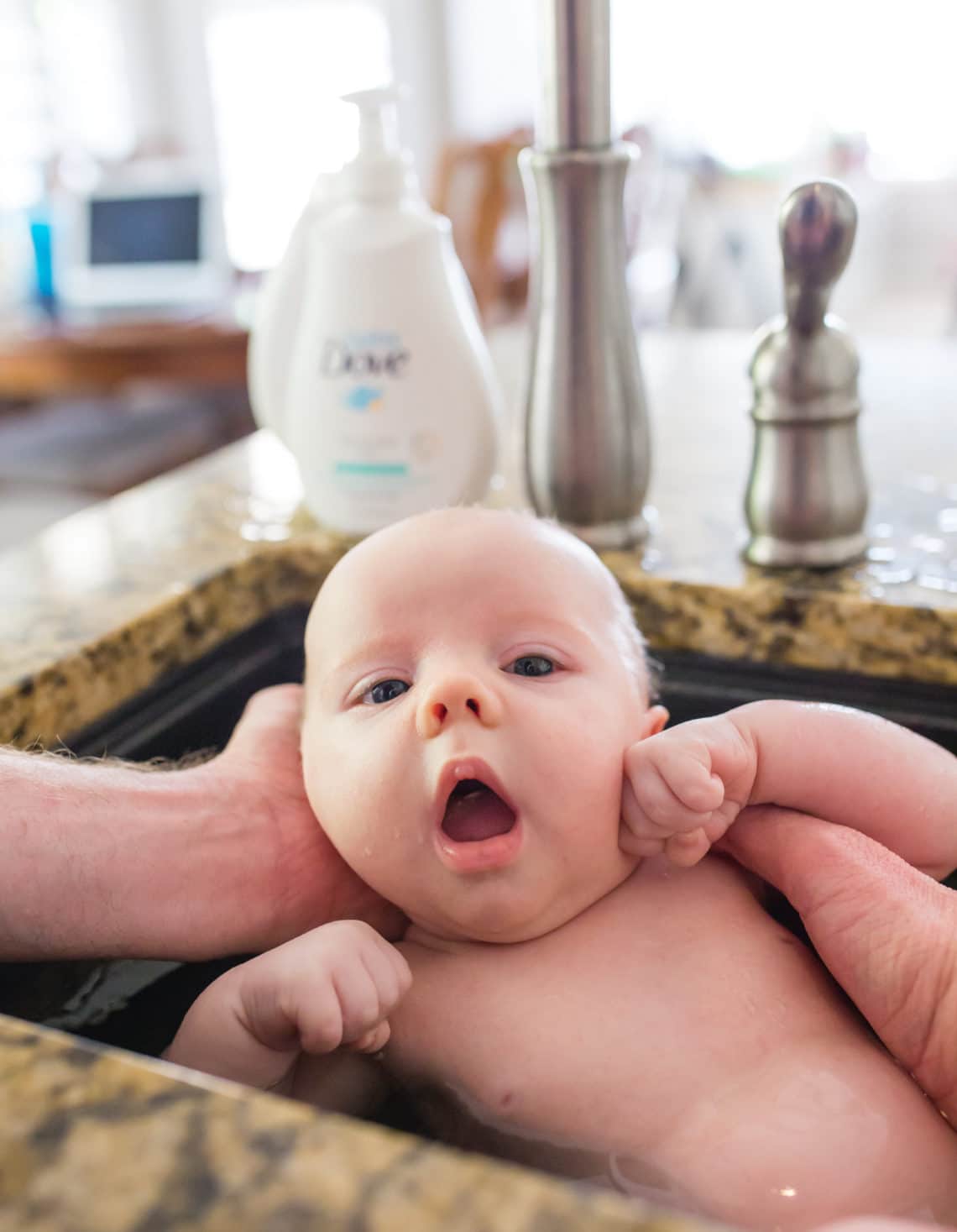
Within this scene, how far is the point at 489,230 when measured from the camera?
3.57 meters

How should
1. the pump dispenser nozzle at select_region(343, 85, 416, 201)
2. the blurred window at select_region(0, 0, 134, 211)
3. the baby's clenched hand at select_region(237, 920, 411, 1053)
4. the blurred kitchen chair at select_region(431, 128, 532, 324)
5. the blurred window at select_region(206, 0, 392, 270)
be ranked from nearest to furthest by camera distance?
the baby's clenched hand at select_region(237, 920, 411, 1053), the pump dispenser nozzle at select_region(343, 85, 416, 201), the blurred kitchen chair at select_region(431, 128, 532, 324), the blurred window at select_region(0, 0, 134, 211), the blurred window at select_region(206, 0, 392, 270)

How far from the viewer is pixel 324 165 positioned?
5117 mm

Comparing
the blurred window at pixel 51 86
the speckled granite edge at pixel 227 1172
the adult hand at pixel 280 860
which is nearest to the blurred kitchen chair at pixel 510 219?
the blurred window at pixel 51 86

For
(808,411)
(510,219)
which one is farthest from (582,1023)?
(510,219)

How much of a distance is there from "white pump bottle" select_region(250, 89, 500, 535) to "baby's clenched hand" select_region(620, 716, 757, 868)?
0.34 metres

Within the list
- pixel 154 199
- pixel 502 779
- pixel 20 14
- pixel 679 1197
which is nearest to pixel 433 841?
pixel 502 779

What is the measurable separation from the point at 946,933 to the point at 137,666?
1.63ft

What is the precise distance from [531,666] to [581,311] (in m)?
0.30

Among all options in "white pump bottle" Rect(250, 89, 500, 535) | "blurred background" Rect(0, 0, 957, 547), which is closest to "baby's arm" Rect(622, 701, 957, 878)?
"white pump bottle" Rect(250, 89, 500, 535)

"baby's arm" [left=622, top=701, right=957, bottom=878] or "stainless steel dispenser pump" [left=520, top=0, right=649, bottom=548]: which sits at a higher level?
"stainless steel dispenser pump" [left=520, top=0, right=649, bottom=548]

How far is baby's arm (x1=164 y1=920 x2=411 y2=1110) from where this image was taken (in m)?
0.47

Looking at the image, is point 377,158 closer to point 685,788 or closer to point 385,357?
point 385,357

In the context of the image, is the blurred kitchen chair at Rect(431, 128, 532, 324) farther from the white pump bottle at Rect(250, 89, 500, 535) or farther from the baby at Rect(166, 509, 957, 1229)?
the baby at Rect(166, 509, 957, 1229)

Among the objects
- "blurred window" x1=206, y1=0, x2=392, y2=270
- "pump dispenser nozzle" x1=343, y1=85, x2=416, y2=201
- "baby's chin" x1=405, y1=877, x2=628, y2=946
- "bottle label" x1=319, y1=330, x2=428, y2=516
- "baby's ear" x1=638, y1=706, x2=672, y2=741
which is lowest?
"baby's chin" x1=405, y1=877, x2=628, y2=946
